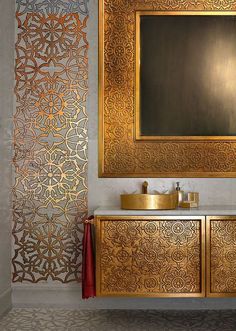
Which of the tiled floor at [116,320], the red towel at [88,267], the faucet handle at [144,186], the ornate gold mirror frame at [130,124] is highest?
the ornate gold mirror frame at [130,124]

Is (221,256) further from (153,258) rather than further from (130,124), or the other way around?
(130,124)

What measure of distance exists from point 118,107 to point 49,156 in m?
0.68

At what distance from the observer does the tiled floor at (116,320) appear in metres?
2.93

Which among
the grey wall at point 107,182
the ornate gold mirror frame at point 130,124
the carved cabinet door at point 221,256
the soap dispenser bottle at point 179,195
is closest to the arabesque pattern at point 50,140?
the grey wall at point 107,182

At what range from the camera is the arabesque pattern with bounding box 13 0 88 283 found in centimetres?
343

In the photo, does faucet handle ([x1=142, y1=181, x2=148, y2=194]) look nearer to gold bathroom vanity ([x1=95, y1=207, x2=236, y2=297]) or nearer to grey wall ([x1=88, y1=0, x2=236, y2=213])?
grey wall ([x1=88, y1=0, x2=236, y2=213])

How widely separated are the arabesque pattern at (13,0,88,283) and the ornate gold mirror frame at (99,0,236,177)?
0.17m

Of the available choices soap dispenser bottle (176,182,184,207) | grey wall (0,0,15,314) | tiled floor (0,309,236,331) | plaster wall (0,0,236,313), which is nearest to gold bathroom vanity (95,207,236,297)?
tiled floor (0,309,236,331)

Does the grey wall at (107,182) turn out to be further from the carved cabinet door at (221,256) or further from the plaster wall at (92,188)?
the carved cabinet door at (221,256)

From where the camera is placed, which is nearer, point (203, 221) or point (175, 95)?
point (203, 221)

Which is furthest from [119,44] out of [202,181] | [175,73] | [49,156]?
[202,181]

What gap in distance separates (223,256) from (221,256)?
1 centimetres

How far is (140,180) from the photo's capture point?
3432mm

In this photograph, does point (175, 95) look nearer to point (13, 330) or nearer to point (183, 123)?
point (183, 123)
